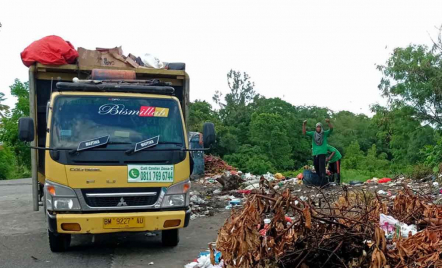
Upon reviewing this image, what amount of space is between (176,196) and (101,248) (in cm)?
164

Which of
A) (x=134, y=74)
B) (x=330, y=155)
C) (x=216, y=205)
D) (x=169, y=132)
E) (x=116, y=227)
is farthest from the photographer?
(x=330, y=155)

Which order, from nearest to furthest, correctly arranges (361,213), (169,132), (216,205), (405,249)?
(405,249) → (361,213) → (169,132) → (216,205)

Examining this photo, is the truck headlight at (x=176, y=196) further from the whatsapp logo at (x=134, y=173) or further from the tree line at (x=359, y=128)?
the tree line at (x=359, y=128)

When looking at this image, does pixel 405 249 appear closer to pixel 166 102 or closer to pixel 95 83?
pixel 166 102

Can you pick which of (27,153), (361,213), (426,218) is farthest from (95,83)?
(27,153)

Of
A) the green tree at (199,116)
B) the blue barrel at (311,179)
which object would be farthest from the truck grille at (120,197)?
the green tree at (199,116)

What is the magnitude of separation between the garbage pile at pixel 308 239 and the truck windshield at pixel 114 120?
261 centimetres

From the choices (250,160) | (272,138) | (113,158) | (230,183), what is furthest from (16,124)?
(113,158)

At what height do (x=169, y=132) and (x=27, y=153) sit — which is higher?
(x=169, y=132)

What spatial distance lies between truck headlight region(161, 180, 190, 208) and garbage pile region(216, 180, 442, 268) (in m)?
2.22

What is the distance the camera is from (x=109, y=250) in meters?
7.10

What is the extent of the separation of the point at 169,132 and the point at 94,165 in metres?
1.17

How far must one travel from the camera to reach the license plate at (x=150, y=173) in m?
6.33

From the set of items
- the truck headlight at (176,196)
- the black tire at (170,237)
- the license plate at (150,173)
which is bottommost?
the black tire at (170,237)
